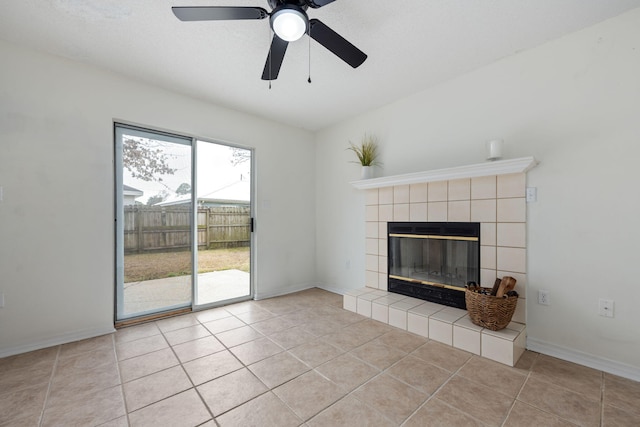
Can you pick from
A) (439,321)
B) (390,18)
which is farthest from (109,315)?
(390,18)

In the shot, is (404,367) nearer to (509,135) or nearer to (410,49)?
(509,135)

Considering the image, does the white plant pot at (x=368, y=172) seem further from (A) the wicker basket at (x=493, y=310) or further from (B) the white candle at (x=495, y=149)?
(A) the wicker basket at (x=493, y=310)

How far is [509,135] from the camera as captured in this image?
2.33m

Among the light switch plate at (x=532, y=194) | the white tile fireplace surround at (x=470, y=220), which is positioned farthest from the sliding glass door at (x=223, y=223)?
the light switch plate at (x=532, y=194)

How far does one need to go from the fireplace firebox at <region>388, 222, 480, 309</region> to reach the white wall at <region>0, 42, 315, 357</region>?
9.19 ft

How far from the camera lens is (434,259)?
2807 millimetres

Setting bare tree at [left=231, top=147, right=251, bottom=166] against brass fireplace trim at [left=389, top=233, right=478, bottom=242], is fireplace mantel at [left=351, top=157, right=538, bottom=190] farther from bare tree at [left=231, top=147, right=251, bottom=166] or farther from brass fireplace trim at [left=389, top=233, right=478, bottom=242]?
bare tree at [left=231, top=147, right=251, bottom=166]

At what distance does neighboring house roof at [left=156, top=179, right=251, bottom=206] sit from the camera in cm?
302

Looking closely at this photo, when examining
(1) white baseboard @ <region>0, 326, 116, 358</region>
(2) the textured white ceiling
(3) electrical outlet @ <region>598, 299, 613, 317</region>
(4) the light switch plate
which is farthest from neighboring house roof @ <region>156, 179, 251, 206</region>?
(3) electrical outlet @ <region>598, 299, 613, 317</region>

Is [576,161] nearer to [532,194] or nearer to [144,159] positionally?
[532,194]

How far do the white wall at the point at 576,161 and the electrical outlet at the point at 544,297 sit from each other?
0.03m

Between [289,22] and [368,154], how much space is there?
6.82 ft

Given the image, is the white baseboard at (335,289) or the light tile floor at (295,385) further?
the white baseboard at (335,289)

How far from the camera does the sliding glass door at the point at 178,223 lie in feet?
8.91
